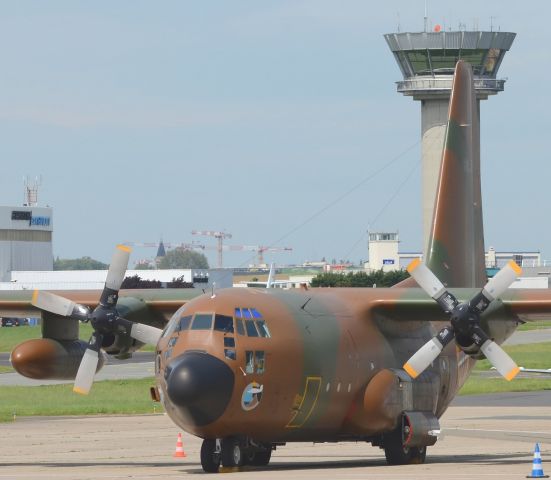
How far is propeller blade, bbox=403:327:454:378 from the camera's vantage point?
28250 mm

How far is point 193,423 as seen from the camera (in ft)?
81.3

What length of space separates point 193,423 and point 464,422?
2135 centimetres

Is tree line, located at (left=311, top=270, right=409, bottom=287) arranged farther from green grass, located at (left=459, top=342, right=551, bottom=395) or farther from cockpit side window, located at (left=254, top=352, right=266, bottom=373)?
cockpit side window, located at (left=254, top=352, right=266, bottom=373)

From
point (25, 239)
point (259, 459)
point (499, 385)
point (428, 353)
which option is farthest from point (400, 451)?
point (25, 239)

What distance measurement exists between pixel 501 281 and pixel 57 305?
979cm

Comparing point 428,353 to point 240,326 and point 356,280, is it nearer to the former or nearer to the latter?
point 240,326

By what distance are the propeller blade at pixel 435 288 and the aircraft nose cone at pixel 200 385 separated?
529cm

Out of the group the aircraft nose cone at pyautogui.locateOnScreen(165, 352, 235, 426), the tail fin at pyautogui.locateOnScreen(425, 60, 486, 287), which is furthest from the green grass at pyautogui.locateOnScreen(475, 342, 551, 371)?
the aircraft nose cone at pyautogui.locateOnScreen(165, 352, 235, 426)

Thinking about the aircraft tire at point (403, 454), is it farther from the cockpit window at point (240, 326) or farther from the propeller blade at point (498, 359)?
the cockpit window at point (240, 326)

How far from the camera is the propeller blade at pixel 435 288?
28.0m

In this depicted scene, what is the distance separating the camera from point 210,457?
26.2m

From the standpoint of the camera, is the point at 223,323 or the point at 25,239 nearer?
the point at 223,323

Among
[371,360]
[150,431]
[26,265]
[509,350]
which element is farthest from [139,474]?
[26,265]

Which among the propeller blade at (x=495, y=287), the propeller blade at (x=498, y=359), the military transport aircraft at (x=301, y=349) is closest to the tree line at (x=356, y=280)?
the military transport aircraft at (x=301, y=349)
